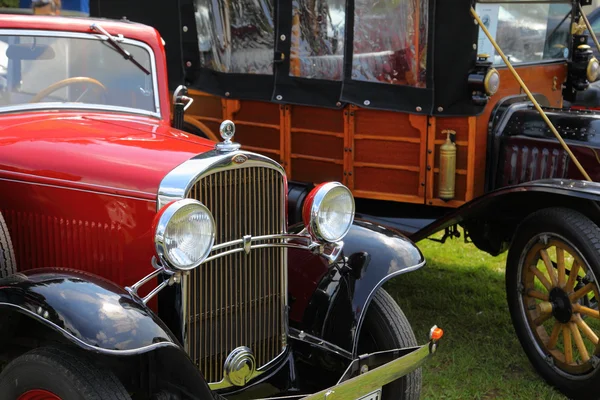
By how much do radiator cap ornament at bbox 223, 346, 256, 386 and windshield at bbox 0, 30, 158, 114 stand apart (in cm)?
130

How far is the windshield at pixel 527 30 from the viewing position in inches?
170

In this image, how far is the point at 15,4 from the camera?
399 inches

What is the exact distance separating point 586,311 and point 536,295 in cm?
28

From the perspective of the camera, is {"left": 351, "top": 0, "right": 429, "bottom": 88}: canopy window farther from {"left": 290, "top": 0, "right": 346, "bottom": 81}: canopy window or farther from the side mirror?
the side mirror

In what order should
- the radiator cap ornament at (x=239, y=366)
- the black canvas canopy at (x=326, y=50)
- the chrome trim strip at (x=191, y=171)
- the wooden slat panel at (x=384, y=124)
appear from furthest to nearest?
the wooden slat panel at (x=384, y=124), the black canvas canopy at (x=326, y=50), the radiator cap ornament at (x=239, y=366), the chrome trim strip at (x=191, y=171)

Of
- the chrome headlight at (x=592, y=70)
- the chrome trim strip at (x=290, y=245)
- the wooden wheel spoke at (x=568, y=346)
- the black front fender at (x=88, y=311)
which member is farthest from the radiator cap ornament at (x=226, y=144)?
the chrome headlight at (x=592, y=70)

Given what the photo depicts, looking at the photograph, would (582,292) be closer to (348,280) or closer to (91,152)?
(348,280)

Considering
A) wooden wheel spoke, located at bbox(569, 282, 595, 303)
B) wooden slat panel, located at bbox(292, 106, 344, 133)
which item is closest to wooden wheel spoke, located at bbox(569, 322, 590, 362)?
wooden wheel spoke, located at bbox(569, 282, 595, 303)

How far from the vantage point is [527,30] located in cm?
460

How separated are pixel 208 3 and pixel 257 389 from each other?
3.09 metres

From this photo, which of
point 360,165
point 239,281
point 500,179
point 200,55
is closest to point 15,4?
point 200,55

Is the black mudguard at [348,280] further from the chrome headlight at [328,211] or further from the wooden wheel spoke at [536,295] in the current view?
the wooden wheel spoke at [536,295]

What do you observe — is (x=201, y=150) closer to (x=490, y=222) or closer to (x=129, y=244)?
(x=129, y=244)

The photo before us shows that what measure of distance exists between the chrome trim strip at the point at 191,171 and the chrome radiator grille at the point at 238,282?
3 centimetres
